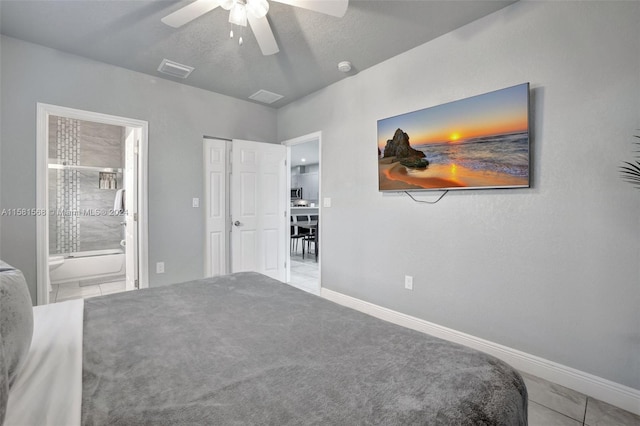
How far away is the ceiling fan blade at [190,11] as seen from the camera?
1.73 m

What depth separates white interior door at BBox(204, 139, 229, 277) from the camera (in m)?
3.63

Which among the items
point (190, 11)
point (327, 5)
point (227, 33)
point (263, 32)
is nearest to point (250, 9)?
point (263, 32)

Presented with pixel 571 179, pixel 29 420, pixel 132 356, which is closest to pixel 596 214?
pixel 571 179

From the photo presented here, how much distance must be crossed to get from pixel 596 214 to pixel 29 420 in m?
2.62

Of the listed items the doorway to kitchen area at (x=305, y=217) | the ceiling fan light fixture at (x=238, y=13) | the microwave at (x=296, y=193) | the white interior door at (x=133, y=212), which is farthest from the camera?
the microwave at (x=296, y=193)

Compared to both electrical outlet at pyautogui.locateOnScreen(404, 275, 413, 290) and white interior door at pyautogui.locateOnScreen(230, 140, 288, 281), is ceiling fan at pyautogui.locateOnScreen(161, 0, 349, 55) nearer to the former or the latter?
white interior door at pyautogui.locateOnScreen(230, 140, 288, 281)

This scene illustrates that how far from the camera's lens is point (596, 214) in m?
1.74

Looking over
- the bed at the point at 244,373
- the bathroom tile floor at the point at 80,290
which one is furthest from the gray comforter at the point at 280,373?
the bathroom tile floor at the point at 80,290

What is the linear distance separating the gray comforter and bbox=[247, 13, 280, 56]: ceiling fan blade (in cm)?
178

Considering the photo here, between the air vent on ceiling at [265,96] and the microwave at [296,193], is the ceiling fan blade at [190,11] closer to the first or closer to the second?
the air vent on ceiling at [265,96]

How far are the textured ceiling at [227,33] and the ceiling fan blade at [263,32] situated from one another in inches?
9.3

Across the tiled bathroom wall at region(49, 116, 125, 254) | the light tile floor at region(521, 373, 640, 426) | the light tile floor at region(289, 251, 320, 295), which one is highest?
the tiled bathroom wall at region(49, 116, 125, 254)

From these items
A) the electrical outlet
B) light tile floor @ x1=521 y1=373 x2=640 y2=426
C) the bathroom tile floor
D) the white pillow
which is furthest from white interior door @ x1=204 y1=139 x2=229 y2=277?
light tile floor @ x1=521 y1=373 x2=640 y2=426

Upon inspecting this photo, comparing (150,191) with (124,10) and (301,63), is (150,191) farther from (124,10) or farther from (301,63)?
(301,63)
